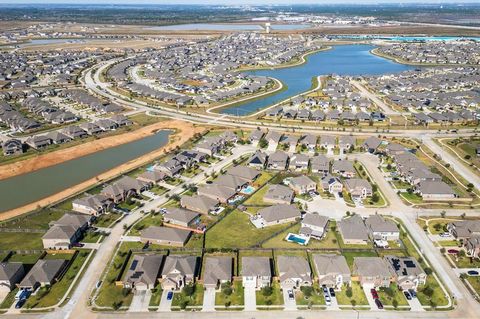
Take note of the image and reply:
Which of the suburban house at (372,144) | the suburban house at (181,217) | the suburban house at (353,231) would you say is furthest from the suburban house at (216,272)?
the suburban house at (372,144)

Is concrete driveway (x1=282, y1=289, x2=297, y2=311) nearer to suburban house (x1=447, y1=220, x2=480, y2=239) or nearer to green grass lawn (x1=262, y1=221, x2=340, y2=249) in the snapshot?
green grass lawn (x1=262, y1=221, x2=340, y2=249)

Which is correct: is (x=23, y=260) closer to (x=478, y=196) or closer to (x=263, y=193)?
(x=263, y=193)

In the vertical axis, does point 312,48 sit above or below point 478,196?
above

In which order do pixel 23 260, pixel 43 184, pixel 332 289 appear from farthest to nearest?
pixel 43 184 → pixel 23 260 → pixel 332 289

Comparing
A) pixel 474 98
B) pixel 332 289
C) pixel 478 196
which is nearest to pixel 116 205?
pixel 332 289

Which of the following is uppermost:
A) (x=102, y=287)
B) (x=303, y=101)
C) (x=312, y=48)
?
(x=312, y=48)

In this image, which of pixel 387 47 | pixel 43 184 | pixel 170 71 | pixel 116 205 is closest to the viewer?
pixel 116 205
